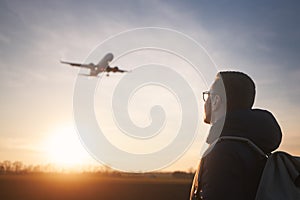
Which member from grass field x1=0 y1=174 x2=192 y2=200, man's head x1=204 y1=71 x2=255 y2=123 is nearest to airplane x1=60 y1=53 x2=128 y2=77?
grass field x1=0 y1=174 x2=192 y2=200

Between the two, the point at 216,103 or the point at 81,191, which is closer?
the point at 216,103

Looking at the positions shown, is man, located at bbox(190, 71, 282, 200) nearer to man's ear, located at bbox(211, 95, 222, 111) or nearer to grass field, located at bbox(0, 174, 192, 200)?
man's ear, located at bbox(211, 95, 222, 111)

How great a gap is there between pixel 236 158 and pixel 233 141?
165mm

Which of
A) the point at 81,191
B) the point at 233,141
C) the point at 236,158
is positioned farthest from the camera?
the point at 81,191

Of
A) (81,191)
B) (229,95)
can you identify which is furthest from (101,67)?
(229,95)

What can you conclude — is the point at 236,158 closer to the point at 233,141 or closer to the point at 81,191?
the point at 233,141

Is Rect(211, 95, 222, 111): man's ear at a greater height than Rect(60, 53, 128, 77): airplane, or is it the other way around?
Rect(60, 53, 128, 77): airplane

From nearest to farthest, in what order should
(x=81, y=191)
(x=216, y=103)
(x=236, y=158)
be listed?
(x=236, y=158)
(x=216, y=103)
(x=81, y=191)

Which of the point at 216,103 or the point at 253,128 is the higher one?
the point at 216,103

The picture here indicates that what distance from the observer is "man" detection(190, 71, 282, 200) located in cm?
312

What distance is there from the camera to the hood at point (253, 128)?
3.35 metres

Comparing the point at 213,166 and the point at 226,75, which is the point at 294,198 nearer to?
the point at 213,166

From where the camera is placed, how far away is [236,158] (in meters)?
3.18

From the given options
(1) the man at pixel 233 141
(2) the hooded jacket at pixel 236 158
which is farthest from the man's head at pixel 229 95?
(2) the hooded jacket at pixel 236 158
